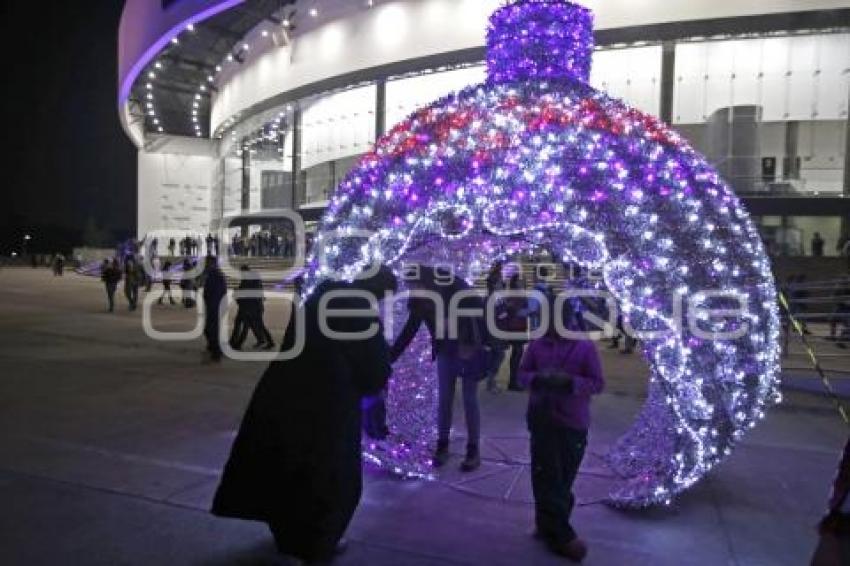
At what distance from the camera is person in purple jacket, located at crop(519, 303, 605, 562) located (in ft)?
13.6

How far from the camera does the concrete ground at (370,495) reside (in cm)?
404

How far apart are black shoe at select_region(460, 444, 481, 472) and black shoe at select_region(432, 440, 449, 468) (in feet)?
0.56

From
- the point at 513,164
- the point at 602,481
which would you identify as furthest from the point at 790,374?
the point at 513,164

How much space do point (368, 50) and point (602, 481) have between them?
3118 cm

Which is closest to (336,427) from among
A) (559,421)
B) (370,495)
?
(559,421)

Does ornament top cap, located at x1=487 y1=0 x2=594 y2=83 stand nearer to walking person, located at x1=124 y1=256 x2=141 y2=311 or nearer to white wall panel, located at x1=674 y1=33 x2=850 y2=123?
walking person, located at x1=124 y1=256 x2=141 y2=311

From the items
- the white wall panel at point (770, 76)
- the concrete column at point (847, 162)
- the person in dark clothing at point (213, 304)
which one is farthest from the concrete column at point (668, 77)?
the person in dark clothing at point (213, 304)

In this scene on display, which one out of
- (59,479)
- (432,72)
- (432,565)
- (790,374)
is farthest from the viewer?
(432,72)

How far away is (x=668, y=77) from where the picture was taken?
2794 cm

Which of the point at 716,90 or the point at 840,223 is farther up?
the point at 716,90

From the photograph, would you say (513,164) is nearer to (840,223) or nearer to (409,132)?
(409,132)

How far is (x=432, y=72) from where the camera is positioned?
3250 centimetres

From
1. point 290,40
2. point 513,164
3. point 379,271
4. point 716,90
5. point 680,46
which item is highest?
point 290,40

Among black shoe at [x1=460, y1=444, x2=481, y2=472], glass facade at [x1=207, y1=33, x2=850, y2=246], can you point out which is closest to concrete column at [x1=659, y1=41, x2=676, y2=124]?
glass facade at [x1=207, y1=33, x2=850, y2=246]
